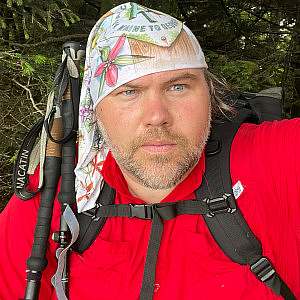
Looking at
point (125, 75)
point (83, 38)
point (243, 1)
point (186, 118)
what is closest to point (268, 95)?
point (186, 118)

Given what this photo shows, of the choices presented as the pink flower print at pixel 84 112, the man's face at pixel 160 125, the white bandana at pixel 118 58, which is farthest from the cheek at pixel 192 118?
the pink flower print at pixel 84 112

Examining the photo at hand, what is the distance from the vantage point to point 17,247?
2.67 meters

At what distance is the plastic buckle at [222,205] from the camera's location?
2324mm

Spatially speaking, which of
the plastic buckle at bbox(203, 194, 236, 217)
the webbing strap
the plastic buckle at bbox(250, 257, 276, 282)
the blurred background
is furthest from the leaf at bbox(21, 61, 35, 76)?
the plastic buckle at bbox(250, 257, 276, 282)

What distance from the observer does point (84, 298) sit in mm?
2525

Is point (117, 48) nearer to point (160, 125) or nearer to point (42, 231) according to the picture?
point (160, 125)

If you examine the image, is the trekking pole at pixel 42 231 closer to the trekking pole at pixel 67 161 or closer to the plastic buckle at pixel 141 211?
the trekking pole at pixel 67 161

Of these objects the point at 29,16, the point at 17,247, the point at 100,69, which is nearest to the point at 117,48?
the point at 100,69

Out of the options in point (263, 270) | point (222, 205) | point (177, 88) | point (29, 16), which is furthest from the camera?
point (29, 16)

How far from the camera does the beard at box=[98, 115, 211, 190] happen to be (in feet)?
7.82

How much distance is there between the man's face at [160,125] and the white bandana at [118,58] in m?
0.06

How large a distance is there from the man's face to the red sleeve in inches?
24.9

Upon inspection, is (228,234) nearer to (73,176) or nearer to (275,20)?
(73,176)

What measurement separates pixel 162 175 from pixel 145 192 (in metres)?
0.24
